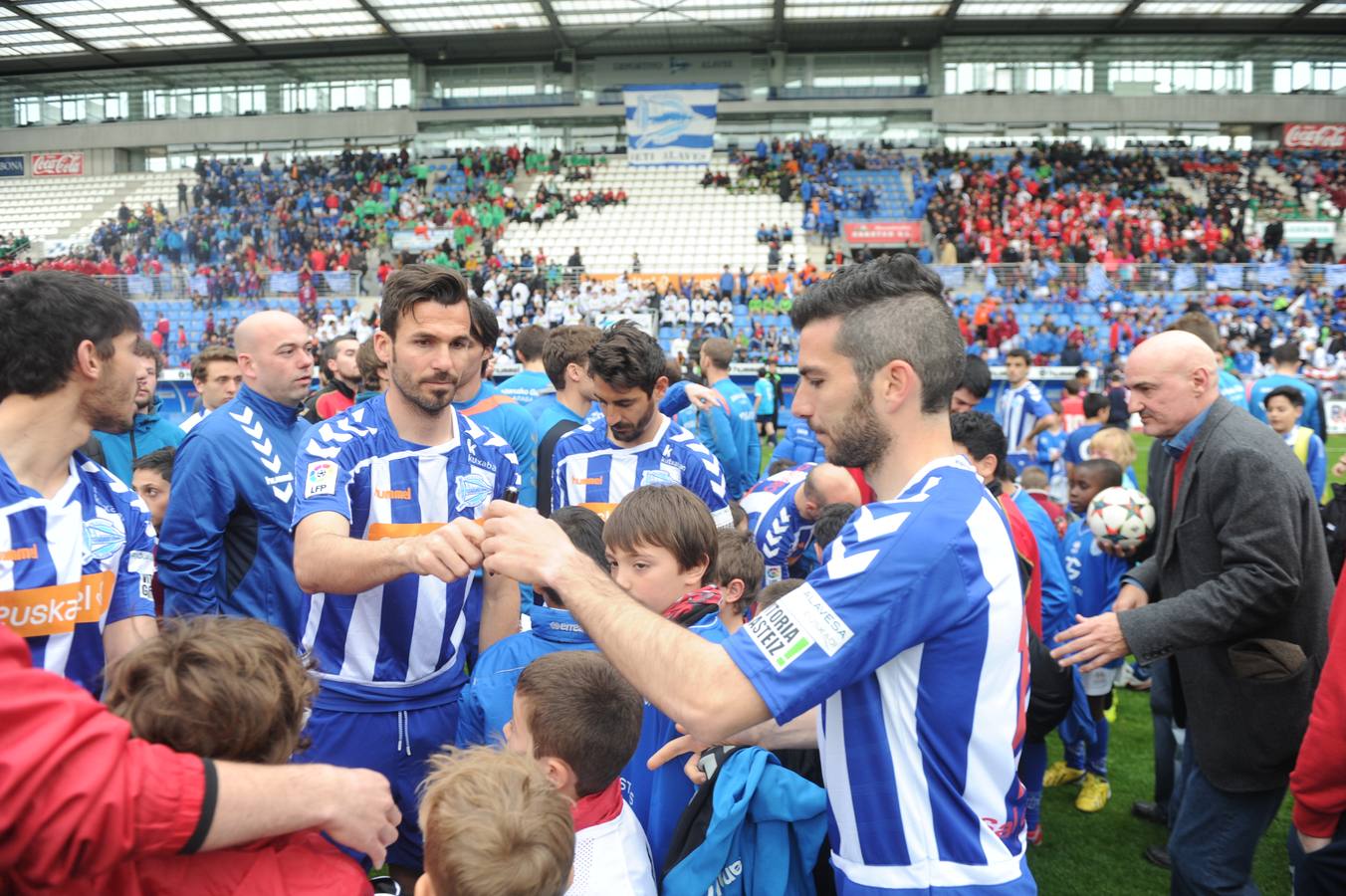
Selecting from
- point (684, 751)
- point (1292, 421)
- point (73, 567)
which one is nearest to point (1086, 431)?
point (1292, 421)

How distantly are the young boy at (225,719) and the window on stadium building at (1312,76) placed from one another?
48.6 m

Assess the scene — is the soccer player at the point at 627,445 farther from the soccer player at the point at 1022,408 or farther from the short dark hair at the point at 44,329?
the soccer player at the point at 1022,408

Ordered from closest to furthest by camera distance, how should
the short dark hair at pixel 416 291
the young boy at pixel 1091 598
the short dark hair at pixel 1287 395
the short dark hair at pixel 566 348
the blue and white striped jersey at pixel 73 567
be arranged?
the blue and white striped jersey at pixel 73 567, the short dark hair at pixel 416 291, the young boy at pixel 1091 598, the short dark hair at pixel 566 348, the short dark hair at pixel 1287 395

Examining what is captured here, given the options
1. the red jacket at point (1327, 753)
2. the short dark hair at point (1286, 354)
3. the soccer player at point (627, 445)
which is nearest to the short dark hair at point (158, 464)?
the soccer player at point (627, 445)

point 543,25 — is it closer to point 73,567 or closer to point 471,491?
point 471,491

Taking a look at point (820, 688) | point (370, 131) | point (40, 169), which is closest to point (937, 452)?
point (820, 688)

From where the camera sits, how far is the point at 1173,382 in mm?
3369

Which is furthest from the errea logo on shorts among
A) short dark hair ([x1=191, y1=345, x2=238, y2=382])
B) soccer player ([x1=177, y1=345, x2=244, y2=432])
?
short dark hair ([x1=191, y1=345, x2=238, y2=382])

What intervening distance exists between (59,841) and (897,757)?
1.43 meters

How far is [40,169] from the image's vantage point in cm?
4206

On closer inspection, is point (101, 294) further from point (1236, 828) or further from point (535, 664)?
point (1236, 828)

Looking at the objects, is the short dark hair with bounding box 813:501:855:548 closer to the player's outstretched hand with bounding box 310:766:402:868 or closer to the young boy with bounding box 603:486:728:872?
the young boy with bounding box 603:486:728:872

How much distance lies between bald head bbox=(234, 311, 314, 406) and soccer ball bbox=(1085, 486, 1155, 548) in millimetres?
3949

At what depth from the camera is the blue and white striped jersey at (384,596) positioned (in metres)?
3.00
